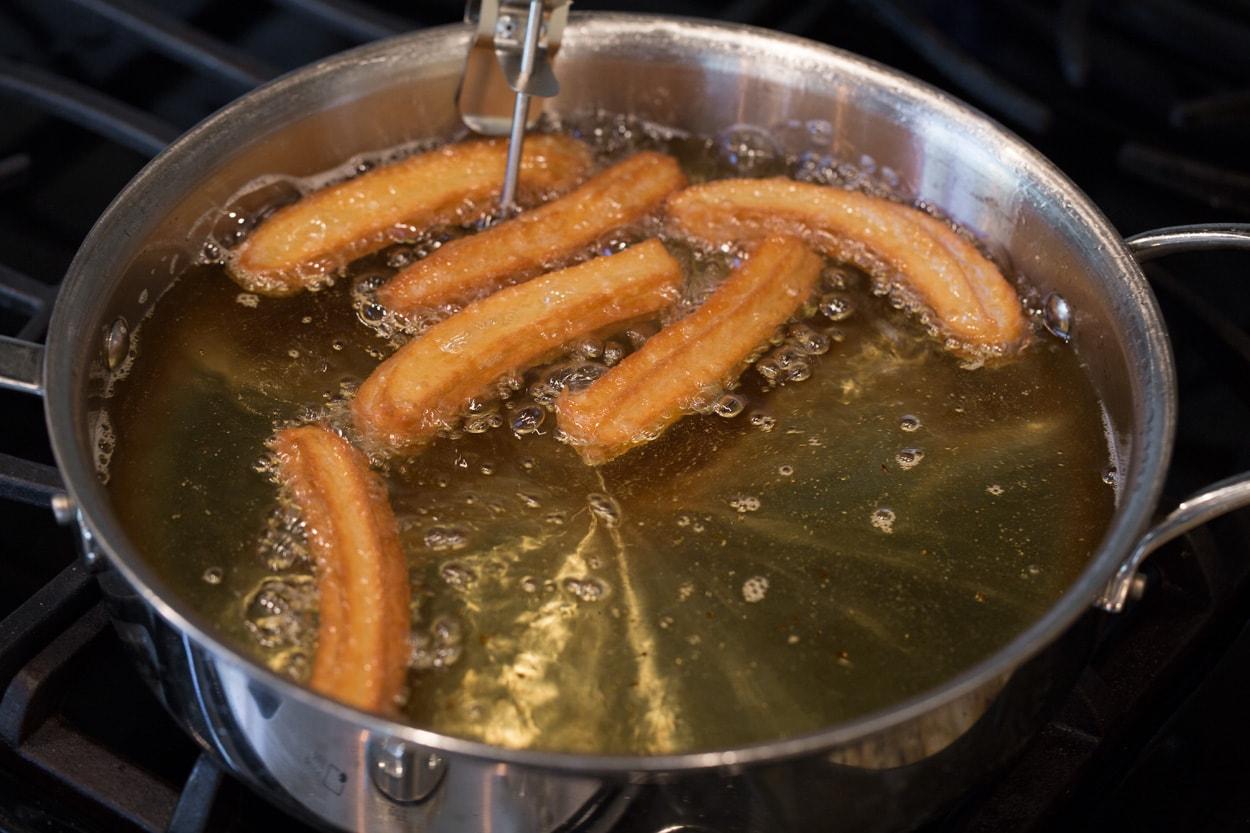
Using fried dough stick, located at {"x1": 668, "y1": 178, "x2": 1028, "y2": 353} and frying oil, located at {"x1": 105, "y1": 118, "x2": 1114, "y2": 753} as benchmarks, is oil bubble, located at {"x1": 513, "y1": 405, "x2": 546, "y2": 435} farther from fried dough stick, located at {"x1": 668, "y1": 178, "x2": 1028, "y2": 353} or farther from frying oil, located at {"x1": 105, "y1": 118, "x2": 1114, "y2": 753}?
fried dough stick, located at {"x1": 668, "y1": 178, "x2": 1028, "y2": 353}

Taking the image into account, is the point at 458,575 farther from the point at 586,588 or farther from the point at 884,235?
the point at 884,235

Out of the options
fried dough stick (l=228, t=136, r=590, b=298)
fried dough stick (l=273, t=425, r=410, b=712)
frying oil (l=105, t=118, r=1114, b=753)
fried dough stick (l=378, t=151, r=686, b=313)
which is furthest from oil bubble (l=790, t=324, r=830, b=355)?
fried dough stick (l=273, t=425, r=410, b=712)

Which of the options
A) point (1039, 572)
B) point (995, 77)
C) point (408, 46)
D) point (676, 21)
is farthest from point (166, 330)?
point (995, 77)

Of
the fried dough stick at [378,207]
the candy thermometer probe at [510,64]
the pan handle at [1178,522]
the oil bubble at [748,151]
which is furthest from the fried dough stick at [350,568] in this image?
the oil bubble at [748,151]

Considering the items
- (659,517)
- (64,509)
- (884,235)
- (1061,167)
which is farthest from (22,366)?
(1061,167)

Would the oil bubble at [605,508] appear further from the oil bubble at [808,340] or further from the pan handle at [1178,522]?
the pan handle at [1178,522]
